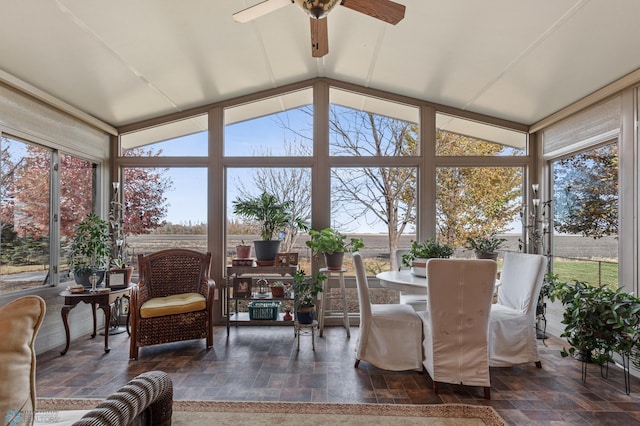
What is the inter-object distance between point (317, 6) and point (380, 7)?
0.47 m

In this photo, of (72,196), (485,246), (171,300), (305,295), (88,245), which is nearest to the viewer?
(171,300)

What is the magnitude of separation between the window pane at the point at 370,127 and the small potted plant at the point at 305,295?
1.71 m

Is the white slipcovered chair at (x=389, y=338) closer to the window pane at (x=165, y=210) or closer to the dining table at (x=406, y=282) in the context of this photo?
the dining table at (x=406, y=282)

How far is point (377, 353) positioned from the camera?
3.07 metres

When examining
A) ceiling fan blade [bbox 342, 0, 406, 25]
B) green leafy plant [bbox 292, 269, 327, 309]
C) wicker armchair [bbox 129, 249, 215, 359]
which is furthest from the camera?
green leafy plant [bbox 292, 269, 327, 309]

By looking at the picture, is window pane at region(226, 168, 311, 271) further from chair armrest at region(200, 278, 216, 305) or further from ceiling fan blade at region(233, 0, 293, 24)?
ceiling fan blade at region(233, 0, 293, 24)

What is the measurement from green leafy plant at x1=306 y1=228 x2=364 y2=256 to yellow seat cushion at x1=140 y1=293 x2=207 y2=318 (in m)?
1.41

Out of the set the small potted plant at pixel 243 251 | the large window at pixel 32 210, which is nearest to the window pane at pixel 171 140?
the large window at pixel 32 210

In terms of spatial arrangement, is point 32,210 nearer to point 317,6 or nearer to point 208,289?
point 208,289

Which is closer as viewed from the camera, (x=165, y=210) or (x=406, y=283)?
(x=406, y=283)

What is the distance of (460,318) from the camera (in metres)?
2.71

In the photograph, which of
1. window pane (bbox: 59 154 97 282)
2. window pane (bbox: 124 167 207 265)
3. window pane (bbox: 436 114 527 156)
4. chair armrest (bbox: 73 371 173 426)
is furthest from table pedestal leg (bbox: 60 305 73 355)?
window pane (bbox: 436 114 527 156)

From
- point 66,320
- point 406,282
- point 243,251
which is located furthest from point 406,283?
point 66,320

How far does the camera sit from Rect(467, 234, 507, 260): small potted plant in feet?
14.1
